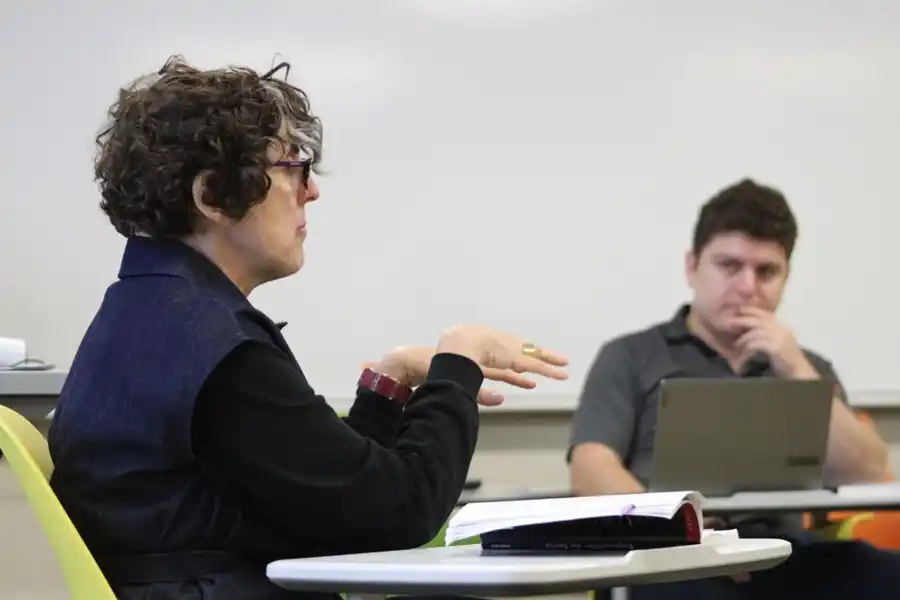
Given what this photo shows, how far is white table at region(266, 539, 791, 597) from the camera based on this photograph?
80cm

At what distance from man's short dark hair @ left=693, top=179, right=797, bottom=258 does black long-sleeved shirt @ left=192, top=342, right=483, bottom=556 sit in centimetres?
148

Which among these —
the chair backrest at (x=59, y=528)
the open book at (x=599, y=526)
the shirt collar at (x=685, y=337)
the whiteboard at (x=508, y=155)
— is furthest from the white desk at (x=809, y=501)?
the whiteboard at (x=508, y=155)

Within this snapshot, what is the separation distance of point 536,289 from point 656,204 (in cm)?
41

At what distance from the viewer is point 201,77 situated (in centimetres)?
127

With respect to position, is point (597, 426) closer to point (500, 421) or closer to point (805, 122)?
point (500, 421)

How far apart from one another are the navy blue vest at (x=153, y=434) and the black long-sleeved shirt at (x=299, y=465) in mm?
19

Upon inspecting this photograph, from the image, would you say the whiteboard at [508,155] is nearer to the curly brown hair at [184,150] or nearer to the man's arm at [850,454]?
the man's arm at [850,454]

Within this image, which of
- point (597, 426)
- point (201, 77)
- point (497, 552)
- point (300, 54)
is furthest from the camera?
point (300, 54)

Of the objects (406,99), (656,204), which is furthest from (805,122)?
(406,99)

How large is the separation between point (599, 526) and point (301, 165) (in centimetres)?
57

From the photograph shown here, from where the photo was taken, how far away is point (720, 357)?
94.3 inches

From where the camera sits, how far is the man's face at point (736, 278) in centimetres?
238

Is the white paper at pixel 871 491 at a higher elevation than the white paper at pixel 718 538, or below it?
below

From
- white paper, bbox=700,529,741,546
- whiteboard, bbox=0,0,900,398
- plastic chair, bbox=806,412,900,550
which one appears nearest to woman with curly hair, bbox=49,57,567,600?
white paper, bbox=700,529,741,546
